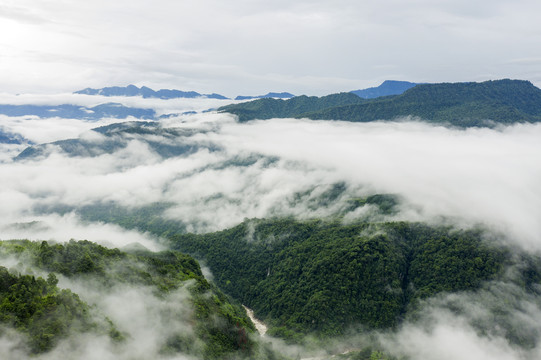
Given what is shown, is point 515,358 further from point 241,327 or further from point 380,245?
point 241,327

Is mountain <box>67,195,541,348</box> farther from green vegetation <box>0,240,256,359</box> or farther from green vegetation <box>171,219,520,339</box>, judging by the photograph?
green vegetation <box>0,240,256,359</box>

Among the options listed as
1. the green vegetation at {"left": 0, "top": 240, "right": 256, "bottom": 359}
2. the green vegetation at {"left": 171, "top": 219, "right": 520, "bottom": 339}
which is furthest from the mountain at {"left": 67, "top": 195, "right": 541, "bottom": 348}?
the green vegetation at {"left": 0, "top": 240, "right": 256, "bottom": 359}

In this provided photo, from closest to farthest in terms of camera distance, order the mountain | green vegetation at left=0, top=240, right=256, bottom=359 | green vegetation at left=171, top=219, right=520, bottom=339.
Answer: green vegetation at left=0, top=240, right=256, bottom=359 < the mountain < green vegetation at left=171, top=219, right=520, bottom=339

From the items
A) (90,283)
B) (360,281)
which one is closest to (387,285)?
(360,281)

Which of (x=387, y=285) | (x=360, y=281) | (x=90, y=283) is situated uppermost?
(x=90, y=283)

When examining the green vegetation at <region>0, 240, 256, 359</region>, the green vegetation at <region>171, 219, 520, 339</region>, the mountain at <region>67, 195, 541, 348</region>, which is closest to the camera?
the green vegetation at <region>0, 240, 256, 359</region>

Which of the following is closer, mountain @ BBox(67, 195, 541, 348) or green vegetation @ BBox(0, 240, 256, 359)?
green vegetation @ BBox(0, 240, 256, 359)

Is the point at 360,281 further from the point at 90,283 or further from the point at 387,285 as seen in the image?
the point at 90,283

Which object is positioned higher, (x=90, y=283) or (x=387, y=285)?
(x=90, y=283)

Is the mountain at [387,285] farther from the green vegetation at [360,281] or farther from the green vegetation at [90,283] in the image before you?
the green vegetation at [90,283]

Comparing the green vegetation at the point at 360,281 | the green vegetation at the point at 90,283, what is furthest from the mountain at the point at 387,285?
the green vegetation at the point at 90,283

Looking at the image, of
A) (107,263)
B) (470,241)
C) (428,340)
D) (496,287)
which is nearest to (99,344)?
(107,263)
